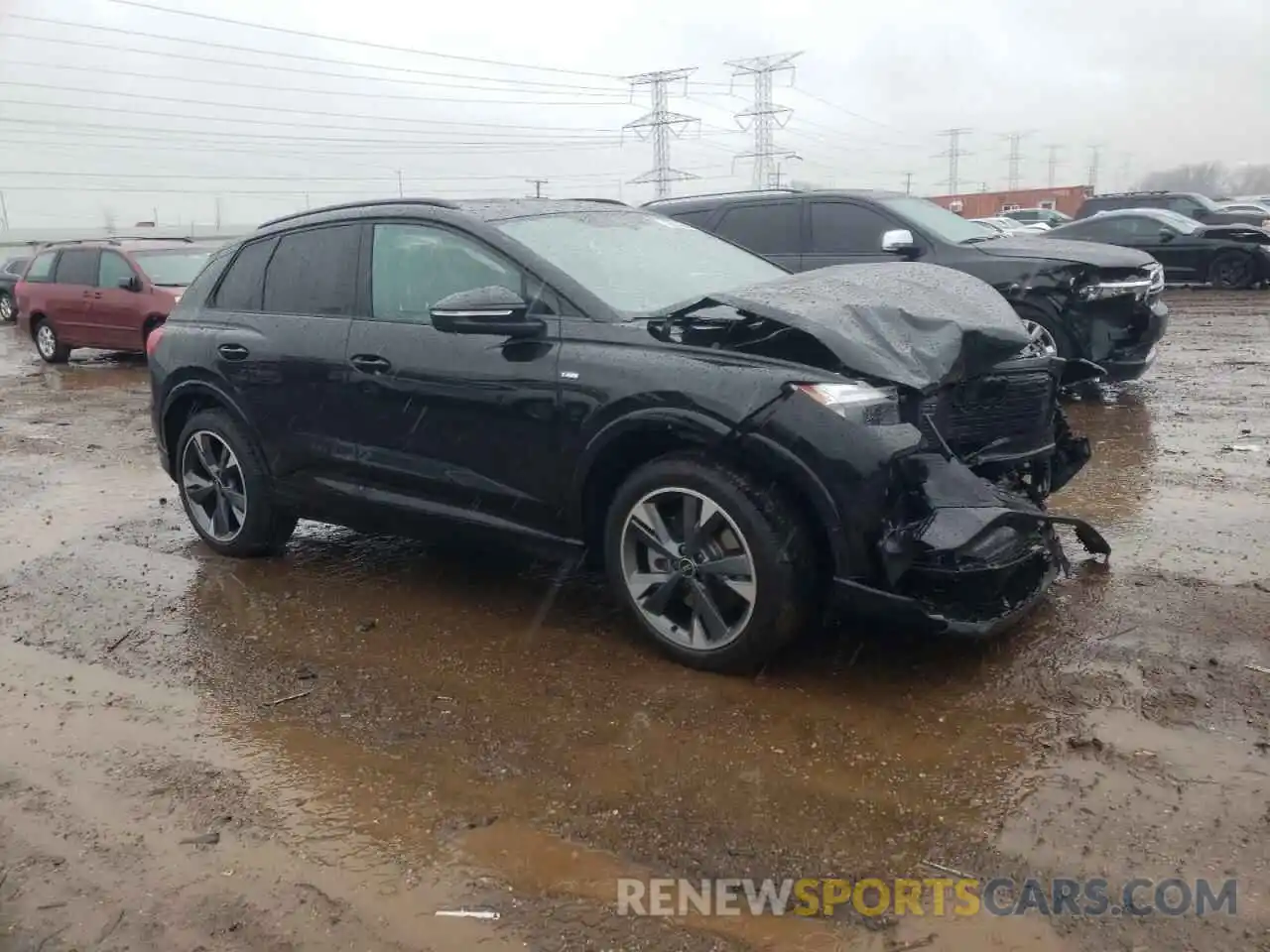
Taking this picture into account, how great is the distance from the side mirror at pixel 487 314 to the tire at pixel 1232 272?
663 inches

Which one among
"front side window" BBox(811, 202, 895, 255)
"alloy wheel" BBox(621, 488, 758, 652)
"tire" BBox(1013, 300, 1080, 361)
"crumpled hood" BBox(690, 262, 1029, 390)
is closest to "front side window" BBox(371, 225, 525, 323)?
"crumpled hood" BBox(690, 262, 1029, 390)

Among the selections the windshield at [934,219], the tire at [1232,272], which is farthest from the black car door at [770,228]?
the tire at [1232,272]

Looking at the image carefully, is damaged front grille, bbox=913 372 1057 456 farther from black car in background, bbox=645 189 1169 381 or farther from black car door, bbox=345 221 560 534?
black car in background, bbox=645 189 1169 381

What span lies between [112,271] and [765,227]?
9545mm

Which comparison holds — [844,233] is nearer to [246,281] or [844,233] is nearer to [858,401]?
[246,281]

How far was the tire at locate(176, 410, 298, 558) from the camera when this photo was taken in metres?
5.28

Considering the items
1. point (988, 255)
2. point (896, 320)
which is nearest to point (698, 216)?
point (988, 255)

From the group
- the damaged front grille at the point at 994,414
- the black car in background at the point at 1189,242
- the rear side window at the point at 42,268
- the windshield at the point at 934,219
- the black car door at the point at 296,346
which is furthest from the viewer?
the black car in background at the point at 1189,242

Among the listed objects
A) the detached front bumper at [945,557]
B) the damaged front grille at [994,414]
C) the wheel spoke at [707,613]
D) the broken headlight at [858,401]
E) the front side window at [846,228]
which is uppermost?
the front side window at [846,228]

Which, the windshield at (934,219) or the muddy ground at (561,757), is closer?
the muddy ground at (561,757)

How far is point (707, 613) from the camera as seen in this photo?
12.5ft

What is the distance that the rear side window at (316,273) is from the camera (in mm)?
4902

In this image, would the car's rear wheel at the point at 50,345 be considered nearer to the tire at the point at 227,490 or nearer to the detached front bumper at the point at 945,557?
the tire at the point at 227,490

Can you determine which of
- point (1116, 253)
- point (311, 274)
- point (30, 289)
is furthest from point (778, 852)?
point (30, 289)
